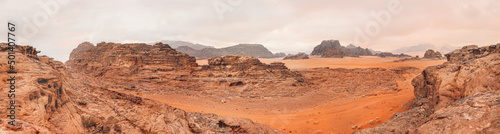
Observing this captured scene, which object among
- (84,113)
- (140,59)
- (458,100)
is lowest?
(84,113)

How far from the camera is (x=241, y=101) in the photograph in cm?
1281

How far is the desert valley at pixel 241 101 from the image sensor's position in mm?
2885

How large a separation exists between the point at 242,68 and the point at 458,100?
14.3 metres

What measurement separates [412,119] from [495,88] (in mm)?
1680

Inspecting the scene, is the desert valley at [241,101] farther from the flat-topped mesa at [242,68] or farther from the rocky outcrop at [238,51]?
the rocky outcrop at [238,51]

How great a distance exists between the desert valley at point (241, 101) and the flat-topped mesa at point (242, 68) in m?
0.09

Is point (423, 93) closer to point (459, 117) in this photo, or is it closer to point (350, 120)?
point (350, 120)

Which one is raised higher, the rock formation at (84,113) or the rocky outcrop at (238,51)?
the rocky outcrop at (238,51)

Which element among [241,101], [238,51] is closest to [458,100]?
[241,101]

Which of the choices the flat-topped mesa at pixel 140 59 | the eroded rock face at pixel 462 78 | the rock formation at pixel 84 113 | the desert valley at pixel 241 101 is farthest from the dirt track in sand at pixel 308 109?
the flat-topped mesa at pixel 140 59

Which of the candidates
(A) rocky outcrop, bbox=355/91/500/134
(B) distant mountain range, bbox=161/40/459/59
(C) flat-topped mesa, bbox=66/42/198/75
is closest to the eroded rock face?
(A) rocky outcrop, bbox=355/91/500/134

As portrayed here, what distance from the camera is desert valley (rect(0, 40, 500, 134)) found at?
9.46 feet

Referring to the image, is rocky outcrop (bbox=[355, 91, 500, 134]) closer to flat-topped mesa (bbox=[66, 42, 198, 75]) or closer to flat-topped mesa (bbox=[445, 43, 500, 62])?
flat-topped mesa (bbox=[445, 43, 500, 62])

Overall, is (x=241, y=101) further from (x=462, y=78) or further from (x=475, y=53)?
(x=475, y=53)
